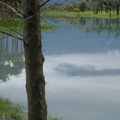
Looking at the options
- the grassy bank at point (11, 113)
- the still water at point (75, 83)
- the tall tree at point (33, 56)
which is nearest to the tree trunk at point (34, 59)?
the tall tree at point (33, 56)

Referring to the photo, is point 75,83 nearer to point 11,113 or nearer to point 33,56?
point 11,113

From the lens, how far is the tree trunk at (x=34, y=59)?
4.17 meters

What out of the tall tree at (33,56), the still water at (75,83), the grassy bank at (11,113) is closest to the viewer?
the tall tree at (33,56)

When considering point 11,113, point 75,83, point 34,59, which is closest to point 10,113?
point 11,113

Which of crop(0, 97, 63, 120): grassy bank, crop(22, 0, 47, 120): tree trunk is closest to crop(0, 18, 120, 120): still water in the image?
crop(22, 0, 47, 120): tree trunk

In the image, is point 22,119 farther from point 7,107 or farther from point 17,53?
point 17,53

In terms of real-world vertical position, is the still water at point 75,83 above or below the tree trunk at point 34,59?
below

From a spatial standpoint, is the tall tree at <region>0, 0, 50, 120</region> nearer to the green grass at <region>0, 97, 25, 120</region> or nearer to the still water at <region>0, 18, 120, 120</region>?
the still water at <region>0, 18, 120, 120</region>

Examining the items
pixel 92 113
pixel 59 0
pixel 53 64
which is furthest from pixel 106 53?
pixel 59 0

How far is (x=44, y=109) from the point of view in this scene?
4422 mm

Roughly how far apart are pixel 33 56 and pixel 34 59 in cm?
5

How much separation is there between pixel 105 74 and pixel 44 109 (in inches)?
639

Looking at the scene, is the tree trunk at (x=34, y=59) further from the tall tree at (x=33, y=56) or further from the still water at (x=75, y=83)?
the still water at (x=75, y=83)

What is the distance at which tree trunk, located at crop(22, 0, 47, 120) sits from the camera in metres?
4.17
